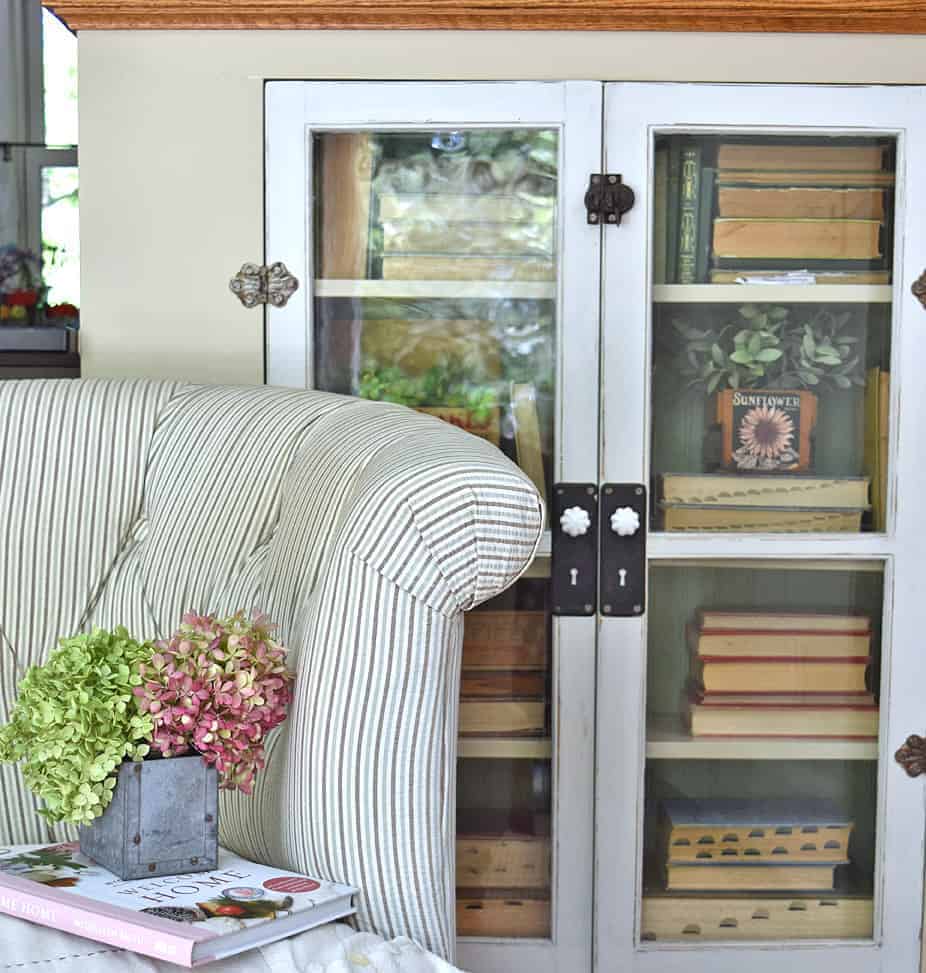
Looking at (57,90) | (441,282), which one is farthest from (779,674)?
(57,90)

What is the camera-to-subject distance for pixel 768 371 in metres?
1.72

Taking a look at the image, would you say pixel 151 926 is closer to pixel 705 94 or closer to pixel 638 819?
pixel 638 819

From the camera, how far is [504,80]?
1649 millimetres

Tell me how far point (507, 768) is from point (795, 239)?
90 centimetres

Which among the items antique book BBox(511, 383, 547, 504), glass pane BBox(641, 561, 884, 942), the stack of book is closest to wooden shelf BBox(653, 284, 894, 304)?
antique book BBox(511, 383, 547, 504)

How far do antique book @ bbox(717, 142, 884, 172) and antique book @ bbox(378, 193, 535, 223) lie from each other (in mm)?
307

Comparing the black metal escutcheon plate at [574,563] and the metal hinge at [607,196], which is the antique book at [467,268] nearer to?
the metal hinge at [607,196]

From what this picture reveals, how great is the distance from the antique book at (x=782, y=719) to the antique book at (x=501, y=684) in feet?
0.78

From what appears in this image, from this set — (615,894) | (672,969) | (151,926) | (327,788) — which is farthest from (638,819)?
(151,926)

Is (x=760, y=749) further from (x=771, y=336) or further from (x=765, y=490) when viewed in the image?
(x=771, y=336)

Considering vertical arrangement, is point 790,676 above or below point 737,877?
above

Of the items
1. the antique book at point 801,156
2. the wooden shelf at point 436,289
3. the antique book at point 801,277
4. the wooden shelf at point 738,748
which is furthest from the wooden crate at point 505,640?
the antique book at point 801,156

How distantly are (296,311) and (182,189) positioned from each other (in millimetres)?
241

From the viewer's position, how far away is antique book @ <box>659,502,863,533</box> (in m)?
1.71
